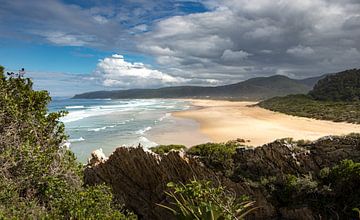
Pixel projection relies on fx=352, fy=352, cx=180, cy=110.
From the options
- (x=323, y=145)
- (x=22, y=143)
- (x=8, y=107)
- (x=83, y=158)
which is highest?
(x=8, y=107)

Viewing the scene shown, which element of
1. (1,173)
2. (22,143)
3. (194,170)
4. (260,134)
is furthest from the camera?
(260,134)

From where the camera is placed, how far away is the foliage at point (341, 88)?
77.1 metres

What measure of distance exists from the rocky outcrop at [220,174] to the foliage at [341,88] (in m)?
67.6

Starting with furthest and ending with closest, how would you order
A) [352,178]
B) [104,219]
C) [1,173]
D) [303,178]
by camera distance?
[303,178] < [352,178] < [1,173] < [104,219]

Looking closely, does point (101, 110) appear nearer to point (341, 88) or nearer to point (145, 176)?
point (341, 88)

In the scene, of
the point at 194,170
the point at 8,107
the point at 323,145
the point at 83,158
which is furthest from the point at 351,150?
the point at 83,158

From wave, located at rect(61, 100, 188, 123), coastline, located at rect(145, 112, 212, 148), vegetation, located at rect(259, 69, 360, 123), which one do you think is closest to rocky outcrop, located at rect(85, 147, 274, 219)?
coastline, located at rect(145, 112, 212, 148)

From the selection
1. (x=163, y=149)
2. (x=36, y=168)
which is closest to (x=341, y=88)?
(x=163, y=149)

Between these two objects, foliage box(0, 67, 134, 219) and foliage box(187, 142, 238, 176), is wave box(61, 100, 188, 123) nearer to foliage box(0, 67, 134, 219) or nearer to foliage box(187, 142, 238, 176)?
foliage box(187, 142, 238, 176)

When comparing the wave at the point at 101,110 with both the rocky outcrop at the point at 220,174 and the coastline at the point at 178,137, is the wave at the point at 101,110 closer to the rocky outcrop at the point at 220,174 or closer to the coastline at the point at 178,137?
the coastline at the point at 178,137

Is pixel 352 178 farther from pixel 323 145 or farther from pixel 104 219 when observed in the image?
pixel 104 219

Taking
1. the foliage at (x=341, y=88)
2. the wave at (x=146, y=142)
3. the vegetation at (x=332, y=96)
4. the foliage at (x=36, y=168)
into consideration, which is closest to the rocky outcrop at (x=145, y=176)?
the foliage at (x=36, y=168)

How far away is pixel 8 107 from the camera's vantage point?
10203mm

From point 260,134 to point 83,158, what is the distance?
17480 millimetres
